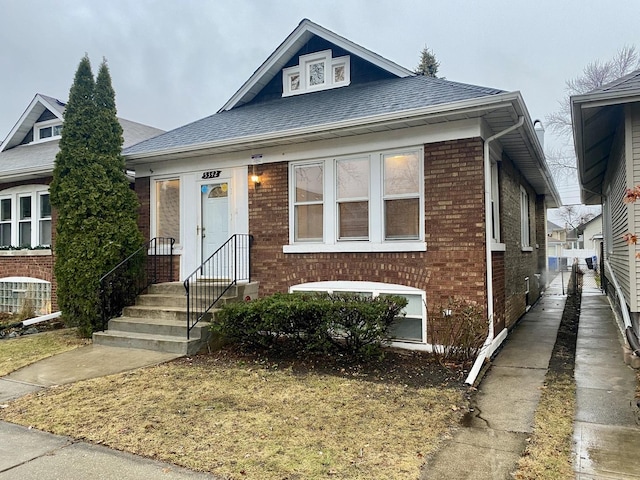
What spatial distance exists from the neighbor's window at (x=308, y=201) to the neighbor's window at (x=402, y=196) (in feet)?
3.98

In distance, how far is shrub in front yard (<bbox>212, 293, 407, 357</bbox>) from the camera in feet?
19.5

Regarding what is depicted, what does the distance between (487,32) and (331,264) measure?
63147 mm

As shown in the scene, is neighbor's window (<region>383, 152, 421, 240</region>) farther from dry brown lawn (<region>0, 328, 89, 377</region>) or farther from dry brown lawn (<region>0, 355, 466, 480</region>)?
dry brown lawn (<region>0, 328, 89, 377</region>)

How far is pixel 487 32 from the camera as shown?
6009 centimetres

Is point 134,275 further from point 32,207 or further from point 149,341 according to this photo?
point 32,207

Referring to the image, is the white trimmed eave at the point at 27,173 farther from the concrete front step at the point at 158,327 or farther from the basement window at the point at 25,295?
the concrete front step at the point at 158,327

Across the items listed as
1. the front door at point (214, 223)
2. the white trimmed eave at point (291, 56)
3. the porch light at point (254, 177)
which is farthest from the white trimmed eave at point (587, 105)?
the front door at point (214, 223)

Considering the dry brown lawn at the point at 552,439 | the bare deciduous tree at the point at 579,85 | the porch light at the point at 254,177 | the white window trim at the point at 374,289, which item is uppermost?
the bare deciduous tree at the point at 579,85

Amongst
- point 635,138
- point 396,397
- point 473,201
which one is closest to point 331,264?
point 473,201

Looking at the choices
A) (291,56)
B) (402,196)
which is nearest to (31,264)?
(291,56)

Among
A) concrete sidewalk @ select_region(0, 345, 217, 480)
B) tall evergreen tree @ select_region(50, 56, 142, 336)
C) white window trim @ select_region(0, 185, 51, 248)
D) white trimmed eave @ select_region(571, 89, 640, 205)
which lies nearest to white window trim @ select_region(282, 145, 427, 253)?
white trimmed eave @ select_region(571, 89, 640, 205)

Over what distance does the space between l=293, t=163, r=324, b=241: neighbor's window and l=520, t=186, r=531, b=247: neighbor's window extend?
17.9 ft

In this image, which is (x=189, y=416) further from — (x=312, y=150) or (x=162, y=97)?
(x=162, y=97)

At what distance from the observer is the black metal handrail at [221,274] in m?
Result: 7.98
